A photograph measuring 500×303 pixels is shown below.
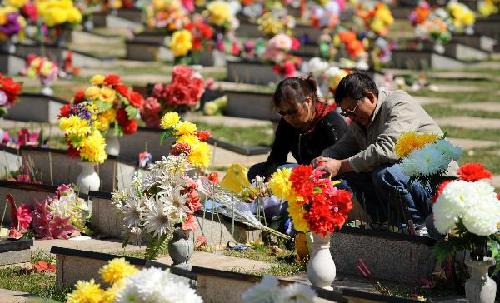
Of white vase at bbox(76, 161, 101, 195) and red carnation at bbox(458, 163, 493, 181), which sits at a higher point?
red carnation at bbox(458, 163, 493, 181)

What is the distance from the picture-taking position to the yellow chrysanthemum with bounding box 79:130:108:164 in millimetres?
11328

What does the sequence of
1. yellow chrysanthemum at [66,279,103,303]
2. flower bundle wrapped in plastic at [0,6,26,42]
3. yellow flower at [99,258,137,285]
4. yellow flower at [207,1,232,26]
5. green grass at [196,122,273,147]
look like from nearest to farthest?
yellow chrysanthemum at [66,279,103,303] < yellow flower at [99,258,137,285] < green grass at [196,122,273,147] < flower bundle wrapped in plastic at [0,6,26,42] < yellow flower at [207,1,232,26]

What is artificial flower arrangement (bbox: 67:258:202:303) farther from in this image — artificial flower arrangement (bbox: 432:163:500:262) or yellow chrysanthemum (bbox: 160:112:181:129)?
yellow chrysanthemum (bbox: 160:112:181:129)

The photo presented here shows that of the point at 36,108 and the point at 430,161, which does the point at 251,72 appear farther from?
the point at 430,161

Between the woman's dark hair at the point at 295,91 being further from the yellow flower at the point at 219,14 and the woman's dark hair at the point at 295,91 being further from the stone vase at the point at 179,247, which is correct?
the yellow flower at the point at 219,14

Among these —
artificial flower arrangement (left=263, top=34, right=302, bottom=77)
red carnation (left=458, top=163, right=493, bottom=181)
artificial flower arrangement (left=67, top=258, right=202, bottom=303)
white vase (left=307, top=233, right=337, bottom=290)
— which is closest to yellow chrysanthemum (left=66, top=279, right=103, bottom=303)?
artificial flower arrangement (left=67, top=258, right=202, bottom=303)

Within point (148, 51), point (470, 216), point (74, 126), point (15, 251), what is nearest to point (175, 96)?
point (74, 126)

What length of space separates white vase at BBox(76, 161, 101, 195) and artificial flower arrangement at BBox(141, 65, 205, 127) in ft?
10.0

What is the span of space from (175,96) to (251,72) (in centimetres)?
921

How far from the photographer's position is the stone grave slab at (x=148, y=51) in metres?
28.7

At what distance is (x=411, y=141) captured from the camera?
893 cm

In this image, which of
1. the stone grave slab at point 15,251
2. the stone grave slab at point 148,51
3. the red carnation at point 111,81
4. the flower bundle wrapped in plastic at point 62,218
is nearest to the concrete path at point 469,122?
the red carnation at point 111,81

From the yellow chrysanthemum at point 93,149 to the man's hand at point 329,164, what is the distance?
2482 millimetres

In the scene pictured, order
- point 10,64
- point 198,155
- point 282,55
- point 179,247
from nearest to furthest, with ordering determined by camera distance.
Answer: point 179,247 → point 198,155 → point 282,55 → point 10,64
